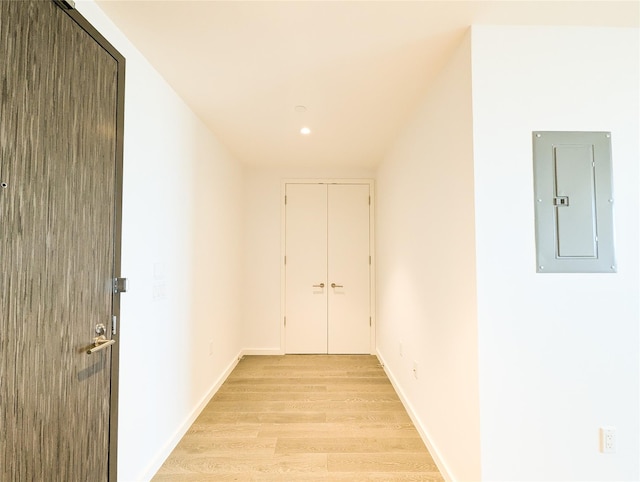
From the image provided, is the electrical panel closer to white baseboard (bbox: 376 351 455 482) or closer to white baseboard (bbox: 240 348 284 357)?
white baseboard (bbox: 376 351 455 482)

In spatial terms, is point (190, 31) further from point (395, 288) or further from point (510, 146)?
point (395, 288)

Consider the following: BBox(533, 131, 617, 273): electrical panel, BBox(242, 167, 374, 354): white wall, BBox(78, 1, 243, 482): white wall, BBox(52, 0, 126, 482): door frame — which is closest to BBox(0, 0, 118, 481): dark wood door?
BBox(52, 0, 126, 482): door frame

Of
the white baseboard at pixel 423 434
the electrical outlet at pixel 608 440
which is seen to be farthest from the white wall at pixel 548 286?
the white baseboard at pixel 423 434

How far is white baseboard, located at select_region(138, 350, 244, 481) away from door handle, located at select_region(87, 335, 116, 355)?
894mm

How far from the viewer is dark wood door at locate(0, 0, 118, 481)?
976mm

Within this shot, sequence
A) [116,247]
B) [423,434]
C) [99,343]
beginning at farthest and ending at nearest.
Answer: [423,434] → [116,247] → [99,343]

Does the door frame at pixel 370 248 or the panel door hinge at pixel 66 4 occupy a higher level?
the panel door hinge at pixel 66 4

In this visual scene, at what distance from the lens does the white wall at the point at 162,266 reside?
5.26 ft

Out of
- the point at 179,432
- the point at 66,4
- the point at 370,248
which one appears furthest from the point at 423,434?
the point at 66,4

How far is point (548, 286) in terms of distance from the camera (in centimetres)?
143

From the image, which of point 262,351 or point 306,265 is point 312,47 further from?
point 262,351

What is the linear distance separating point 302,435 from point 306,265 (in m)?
2.12

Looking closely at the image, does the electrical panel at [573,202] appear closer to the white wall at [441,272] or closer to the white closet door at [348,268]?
the white wall at [441,272]

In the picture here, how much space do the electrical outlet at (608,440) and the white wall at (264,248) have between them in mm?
3143
